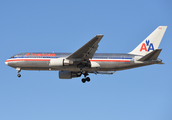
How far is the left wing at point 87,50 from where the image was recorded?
3880 centimetres

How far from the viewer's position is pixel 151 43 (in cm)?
4894

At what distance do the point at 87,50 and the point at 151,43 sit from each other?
13544 mm

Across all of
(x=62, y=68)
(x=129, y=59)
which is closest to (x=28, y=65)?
(x=62, y=68)

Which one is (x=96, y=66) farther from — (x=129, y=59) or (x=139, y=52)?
(x=139, y=52)

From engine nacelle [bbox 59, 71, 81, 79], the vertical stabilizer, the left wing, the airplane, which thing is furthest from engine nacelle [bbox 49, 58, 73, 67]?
the vertical stabilizer

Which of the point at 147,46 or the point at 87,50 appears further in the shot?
the point at 147,46

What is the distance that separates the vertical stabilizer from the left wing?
9.75m

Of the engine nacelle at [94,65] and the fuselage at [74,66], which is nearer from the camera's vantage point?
the engine nacelle at [94,65]

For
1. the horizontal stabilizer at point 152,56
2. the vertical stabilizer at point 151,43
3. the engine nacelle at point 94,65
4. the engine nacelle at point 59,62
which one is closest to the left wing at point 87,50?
the engine nacelle at point 59,62

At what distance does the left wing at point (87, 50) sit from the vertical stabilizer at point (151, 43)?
9753mm

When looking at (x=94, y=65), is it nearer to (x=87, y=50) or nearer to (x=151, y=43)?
(x=87, y=50)

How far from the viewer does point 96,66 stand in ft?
145

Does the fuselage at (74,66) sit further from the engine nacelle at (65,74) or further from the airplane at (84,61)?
the engine nacelle at (65,74)

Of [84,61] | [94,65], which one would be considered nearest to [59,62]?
[84,61]
